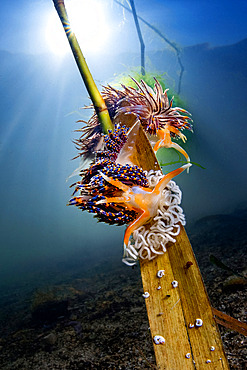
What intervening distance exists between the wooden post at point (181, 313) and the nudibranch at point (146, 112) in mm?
929

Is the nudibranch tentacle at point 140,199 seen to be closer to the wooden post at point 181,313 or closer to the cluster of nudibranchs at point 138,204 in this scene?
the cluster of nudibranchs at point 138,204

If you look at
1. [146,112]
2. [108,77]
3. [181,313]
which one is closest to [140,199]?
[181,313]

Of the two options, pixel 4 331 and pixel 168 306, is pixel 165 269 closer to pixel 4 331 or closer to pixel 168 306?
pixel 168 306

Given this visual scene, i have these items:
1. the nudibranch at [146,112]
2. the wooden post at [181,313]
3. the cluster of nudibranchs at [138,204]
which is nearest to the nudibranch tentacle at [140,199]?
the cluster of nudibranchs at [138,204]

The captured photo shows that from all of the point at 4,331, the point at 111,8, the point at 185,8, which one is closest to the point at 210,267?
the point at 4,331

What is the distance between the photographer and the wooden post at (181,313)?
0.94 m

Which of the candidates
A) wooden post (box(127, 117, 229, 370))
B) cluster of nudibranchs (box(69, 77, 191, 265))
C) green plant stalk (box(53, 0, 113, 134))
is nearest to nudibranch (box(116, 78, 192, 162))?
green plant stalk (box(53, 0, 113, 134))

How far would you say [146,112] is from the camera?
1.68 metres

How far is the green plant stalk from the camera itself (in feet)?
4.95

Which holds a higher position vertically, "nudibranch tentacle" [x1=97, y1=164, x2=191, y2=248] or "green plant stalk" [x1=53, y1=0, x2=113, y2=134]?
"green plant stalk" [x1=53, y1=0, x2=113, y2=134]

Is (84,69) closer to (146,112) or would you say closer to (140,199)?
(146,112)

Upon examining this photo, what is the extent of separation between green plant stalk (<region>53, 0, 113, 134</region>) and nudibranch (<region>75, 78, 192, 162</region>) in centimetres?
13

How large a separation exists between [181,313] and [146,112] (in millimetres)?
1383

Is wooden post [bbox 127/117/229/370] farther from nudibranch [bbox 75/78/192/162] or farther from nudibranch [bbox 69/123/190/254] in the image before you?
nudibranch [bbox 75/78/192/162]
